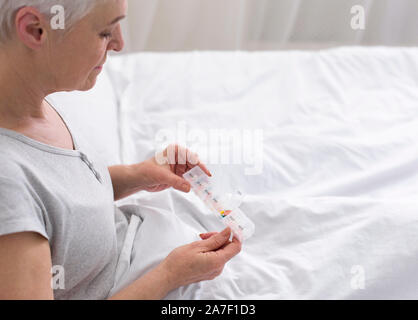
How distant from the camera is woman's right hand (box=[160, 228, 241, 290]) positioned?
79cm

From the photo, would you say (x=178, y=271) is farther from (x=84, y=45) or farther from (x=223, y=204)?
(x=84, y=45)

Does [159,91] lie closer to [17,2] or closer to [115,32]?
[115,32]

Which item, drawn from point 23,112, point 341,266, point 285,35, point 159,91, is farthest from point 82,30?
point 285,35

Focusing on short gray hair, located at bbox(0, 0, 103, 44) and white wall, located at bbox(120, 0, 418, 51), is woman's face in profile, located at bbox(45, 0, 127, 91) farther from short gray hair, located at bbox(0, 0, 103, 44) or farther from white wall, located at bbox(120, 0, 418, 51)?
white wall, located at bbox(120, 0, 418, 51)

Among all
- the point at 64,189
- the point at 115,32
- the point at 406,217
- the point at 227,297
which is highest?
the point at 115,32

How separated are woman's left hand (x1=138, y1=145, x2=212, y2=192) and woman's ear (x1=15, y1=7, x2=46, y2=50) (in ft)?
1.32

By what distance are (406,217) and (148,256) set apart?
49 cm

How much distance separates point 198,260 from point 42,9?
0.45 meters

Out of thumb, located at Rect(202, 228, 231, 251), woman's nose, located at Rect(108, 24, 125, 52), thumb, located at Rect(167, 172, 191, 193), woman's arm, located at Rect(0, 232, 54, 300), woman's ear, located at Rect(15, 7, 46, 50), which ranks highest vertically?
woman's ear, located at Rect(15, 7, 46, 50)

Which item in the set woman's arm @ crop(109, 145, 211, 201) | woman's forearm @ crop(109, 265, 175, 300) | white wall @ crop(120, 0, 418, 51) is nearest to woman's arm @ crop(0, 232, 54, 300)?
woman's forearm @ crop(109, 265, 175, 300)

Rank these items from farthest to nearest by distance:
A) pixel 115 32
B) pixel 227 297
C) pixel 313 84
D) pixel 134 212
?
1. pixel 313 84
2. pixel 134 212
3. pixel 227 297
4. pixel 115 32

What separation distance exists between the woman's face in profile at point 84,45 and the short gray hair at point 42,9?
0.4 inches

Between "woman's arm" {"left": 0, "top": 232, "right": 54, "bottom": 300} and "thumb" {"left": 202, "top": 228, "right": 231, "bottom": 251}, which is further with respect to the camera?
"thumb" {"left": 202, "top": 228, "right": 231, "bottom": 251}

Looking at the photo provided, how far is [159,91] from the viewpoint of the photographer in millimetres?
1458
